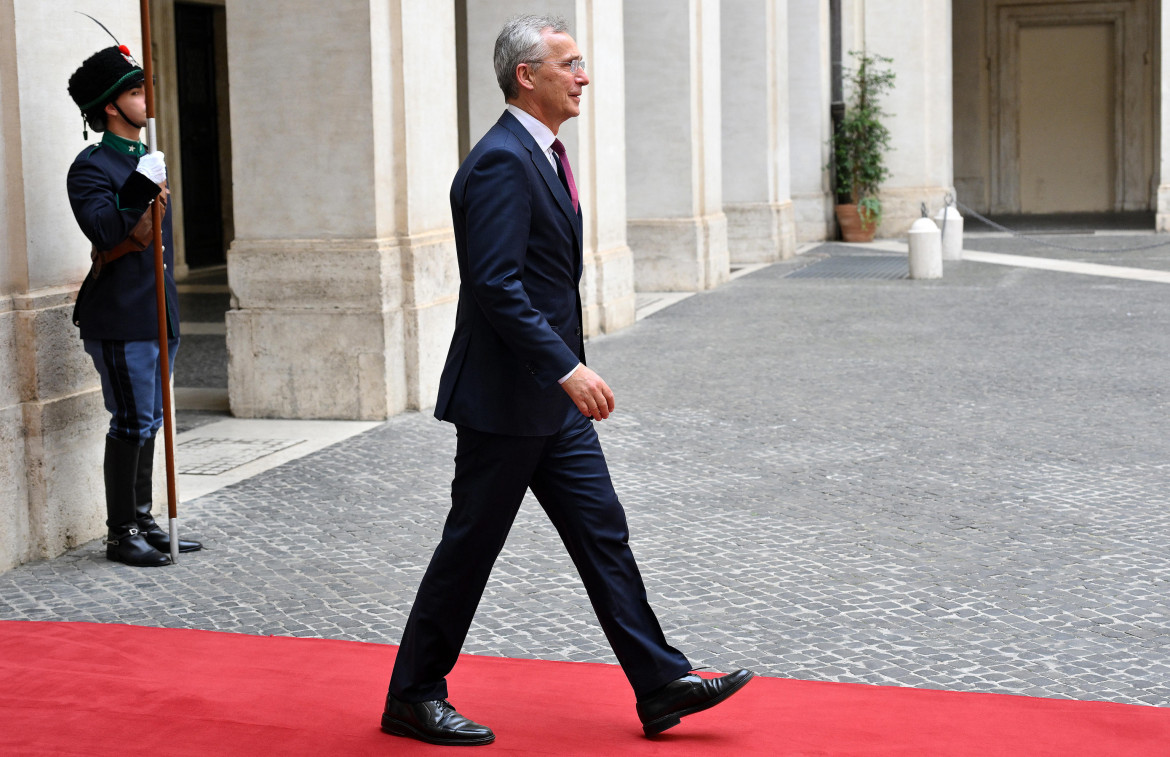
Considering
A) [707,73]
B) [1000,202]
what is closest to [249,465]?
[707,73]

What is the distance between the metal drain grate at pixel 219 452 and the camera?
7.11 meters

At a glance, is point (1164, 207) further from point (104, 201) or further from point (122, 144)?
point (104, 201)

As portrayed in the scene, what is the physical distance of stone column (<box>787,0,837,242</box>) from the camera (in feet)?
68.4

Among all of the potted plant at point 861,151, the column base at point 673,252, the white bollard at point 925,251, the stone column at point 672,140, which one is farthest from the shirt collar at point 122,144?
the potted plant at point 861,151

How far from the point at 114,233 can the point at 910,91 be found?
60.8 feet

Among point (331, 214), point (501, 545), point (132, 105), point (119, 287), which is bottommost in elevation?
point (501, 545)

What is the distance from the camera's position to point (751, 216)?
728 inches

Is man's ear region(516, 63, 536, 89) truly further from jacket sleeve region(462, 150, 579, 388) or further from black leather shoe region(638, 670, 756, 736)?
black leather shoe region(638, 670, 756, 736)

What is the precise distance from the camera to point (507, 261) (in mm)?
3305

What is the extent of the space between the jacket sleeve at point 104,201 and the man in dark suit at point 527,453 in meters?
2.12

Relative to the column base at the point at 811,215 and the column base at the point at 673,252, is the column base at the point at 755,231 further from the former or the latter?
the column base at the point at 673,252

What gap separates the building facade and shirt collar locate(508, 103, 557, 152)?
274 cm

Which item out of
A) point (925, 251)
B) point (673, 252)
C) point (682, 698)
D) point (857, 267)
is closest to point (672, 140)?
point (673, 252)

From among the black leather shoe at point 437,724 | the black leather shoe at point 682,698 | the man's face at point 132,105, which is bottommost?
the black leather shoe at point 437,724
